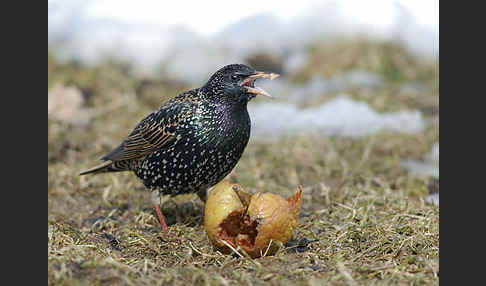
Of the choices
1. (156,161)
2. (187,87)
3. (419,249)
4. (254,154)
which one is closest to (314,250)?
(419,249)

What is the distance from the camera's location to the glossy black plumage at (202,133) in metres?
4.21

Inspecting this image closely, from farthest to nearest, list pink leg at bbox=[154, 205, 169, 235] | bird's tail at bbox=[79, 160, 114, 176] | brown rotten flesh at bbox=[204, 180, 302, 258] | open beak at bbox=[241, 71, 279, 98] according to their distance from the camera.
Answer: bird's tail at bbox=[79, 160, 114, 176], pink leg at bbox=[154, 205, 169, 235], open beak at bbox=[241, 71, 279, 98], brown rotten flesh at bbox=[204, 180, 302, 258]

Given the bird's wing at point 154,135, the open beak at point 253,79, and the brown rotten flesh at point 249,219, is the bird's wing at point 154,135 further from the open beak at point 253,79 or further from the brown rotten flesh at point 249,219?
the brown rotten flesh at point 249,219

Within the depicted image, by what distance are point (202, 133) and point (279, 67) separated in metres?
6.34

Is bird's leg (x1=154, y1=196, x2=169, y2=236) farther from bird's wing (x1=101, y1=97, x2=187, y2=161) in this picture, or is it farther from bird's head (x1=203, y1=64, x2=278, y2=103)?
bird's head (x1=203, y1=64, x2=278, y2=103)

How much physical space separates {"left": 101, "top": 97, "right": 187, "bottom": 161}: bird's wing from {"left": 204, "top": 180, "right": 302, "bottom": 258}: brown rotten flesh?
0.88m

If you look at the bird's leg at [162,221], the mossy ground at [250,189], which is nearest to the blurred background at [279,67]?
the mossy ground at [250,189]

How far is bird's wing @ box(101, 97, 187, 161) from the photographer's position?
4.39m

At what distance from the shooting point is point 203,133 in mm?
4215

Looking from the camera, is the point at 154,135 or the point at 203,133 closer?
the point at 203,133

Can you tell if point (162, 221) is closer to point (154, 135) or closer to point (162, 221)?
point (162, 221)

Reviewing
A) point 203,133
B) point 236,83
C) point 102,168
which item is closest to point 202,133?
point 203,133

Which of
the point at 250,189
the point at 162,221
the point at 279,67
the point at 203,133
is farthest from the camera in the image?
the point at 279,67

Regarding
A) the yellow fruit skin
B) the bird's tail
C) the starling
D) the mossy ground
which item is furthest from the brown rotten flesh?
the bird's tail
